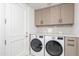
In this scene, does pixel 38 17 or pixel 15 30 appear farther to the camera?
pixel 38 17

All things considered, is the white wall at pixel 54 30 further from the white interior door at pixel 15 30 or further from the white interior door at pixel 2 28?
the white interior door at pixel 2 28

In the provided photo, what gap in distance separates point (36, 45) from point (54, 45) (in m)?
0.34

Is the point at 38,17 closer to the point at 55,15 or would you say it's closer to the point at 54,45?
the point at 55,15

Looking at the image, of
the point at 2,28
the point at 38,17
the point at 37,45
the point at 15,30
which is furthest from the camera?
the point at 37,45

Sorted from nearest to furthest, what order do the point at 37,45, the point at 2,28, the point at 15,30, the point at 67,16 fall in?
the point at 2,28, the point at 15,30, the point at 37,45, the point at 67,16

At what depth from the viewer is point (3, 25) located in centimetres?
128

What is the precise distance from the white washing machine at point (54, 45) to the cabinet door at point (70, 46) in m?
0.08

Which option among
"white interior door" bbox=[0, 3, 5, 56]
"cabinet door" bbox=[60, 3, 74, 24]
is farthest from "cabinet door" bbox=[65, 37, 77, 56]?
"white interior door" bbox=[0, 3, 5, 56]

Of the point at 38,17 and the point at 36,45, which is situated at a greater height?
the point at 38,17

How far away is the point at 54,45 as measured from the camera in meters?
1.69

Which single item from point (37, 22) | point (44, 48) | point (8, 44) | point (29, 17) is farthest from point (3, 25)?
point (44, 48)

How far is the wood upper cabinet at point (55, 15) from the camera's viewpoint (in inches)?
60.9

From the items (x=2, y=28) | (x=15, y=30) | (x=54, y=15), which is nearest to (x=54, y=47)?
(x=54, y=15)

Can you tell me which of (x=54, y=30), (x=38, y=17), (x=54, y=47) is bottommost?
(x=54, y=47)
